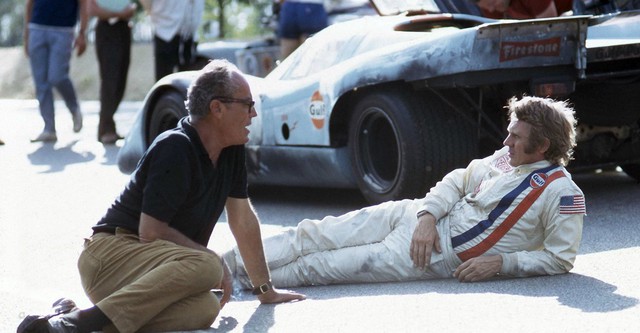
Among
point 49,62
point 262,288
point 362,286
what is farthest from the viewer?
point 49,62

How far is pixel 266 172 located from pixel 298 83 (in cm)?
70

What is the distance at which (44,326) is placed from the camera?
446cm

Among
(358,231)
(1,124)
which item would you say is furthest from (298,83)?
(1,124)

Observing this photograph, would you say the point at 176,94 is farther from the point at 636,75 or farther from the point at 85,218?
the point at 636,75

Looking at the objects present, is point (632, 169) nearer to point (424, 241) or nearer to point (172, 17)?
point (424, 241)

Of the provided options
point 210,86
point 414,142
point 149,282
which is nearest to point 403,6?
point 414,142

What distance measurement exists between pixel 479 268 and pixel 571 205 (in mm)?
444

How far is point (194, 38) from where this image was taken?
13.4m

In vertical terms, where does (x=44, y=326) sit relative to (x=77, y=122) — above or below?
above

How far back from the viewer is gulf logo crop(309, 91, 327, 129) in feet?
26.6

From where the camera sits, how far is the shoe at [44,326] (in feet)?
14.6

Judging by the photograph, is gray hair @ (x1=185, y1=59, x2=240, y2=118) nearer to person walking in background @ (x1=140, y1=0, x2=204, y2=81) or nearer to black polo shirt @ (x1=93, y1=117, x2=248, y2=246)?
black polo shirt @ (x1=93, y1=117, x2=248, y2=246)

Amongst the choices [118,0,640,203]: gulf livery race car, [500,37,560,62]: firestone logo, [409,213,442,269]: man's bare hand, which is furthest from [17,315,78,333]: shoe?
[500,37,560,62]: firestone logo

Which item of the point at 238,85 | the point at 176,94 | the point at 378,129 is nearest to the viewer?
the point at 238,85
